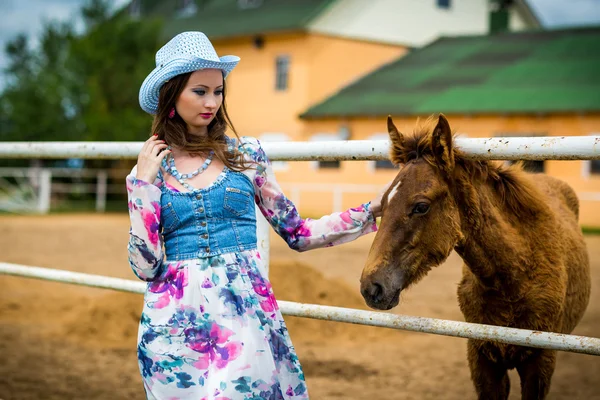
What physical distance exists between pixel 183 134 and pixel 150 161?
7.6 inches

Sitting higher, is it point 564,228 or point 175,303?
point 564,228

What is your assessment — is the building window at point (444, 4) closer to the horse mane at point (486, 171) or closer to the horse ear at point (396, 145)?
the horse mane at point (486, 171)

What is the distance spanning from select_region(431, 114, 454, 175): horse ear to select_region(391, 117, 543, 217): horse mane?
2 cm

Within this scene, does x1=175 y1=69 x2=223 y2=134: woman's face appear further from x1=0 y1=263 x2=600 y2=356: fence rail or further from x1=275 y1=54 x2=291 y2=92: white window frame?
x1=275 y1=54 x2=291 y2=92: white window frame

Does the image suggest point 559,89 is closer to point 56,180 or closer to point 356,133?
point 356,133

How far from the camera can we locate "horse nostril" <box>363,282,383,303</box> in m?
2.34

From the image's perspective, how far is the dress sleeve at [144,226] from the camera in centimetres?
227

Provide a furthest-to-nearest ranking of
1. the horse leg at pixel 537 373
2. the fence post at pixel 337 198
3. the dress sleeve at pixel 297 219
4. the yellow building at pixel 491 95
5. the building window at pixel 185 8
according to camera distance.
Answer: the building window at pixel 185 8 < the fence post at pixel 337 198 < the yellow building at pixel 491 95 < the horse leg at pixel 537 373 < the dress sleeve at pixel 297 219

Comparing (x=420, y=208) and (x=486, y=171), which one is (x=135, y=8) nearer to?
(x=486, y=171)

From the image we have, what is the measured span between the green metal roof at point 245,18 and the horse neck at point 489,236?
22.4 m

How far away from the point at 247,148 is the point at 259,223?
55 centimetres

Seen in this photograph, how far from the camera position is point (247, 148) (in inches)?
101

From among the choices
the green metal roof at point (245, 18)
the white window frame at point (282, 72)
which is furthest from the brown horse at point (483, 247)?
the white window frame at point (282, 72)

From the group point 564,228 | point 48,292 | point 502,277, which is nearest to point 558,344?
point 502,277
